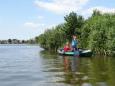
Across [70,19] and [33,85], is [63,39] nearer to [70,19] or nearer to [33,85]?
[70,19]

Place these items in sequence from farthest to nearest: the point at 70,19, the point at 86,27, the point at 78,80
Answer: the point at 70,19 < the point at 86,27 < the point at 78,80

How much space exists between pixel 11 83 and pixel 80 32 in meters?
58.8

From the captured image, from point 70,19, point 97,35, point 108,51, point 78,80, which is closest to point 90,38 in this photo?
point 97,35

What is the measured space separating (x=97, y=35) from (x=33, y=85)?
1831 inches

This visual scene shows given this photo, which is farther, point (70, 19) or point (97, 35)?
point (70, 19)

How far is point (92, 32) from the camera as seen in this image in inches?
2869

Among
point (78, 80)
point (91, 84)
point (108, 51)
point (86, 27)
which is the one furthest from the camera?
point (86, 27)

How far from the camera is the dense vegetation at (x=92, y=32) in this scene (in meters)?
68.7

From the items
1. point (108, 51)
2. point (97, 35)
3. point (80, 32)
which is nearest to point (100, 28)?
point (97, 35)

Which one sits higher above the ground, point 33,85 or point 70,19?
point 70,19

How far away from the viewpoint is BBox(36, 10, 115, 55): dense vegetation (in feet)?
225

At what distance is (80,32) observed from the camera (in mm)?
84688

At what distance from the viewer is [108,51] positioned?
220 feet

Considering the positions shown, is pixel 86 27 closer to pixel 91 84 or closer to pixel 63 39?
pixel 63 39
